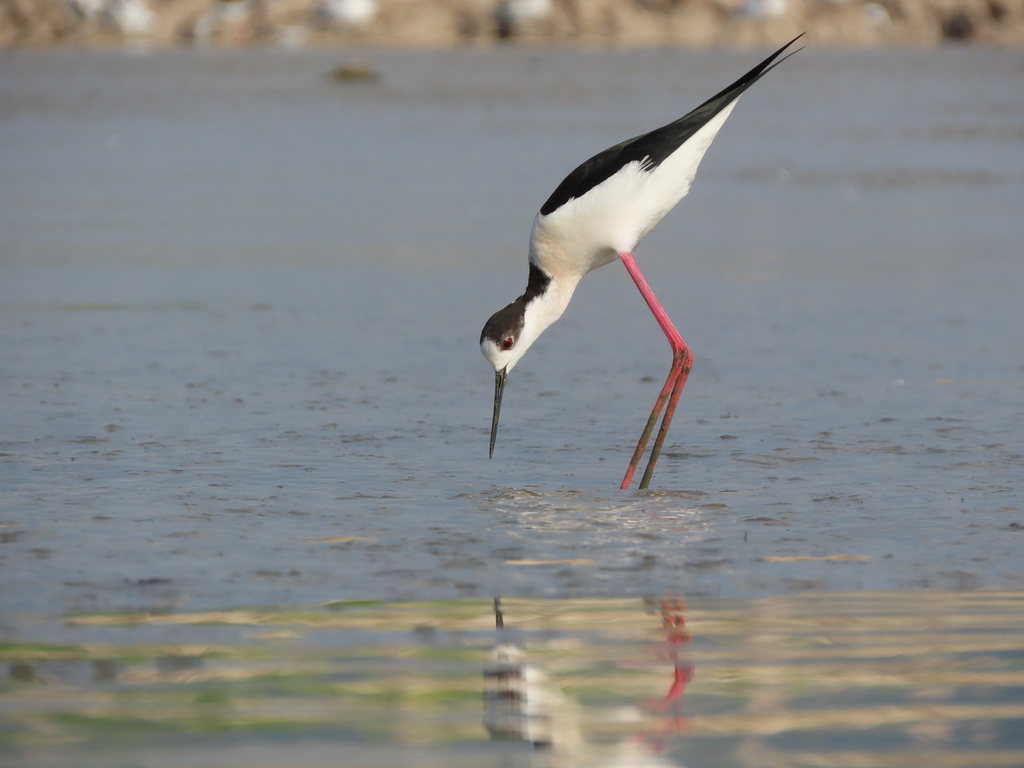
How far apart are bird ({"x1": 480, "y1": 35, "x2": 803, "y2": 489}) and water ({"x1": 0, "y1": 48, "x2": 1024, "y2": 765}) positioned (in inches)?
17.3

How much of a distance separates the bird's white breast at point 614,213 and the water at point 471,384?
30.2 inches

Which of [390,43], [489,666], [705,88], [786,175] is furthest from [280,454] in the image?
[390,43]

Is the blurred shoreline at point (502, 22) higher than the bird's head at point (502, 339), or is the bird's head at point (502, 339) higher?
the blurred shoreline at point (502, 22)

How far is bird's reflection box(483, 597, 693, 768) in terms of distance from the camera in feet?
10.8

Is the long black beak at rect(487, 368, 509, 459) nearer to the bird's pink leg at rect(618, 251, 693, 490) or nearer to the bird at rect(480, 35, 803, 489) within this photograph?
the bird at rect(480, 35, 803, 489)

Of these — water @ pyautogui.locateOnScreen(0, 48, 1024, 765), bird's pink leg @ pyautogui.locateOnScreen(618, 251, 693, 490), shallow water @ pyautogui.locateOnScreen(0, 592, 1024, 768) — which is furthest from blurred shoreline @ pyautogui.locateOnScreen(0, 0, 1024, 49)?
shallow water @ pyautogui.locateOnScreen(0, 592, 1024, 768)

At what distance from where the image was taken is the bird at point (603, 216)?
19.6ft

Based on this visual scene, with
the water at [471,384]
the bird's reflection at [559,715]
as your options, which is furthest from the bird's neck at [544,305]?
the bird's reflection at [559,715]

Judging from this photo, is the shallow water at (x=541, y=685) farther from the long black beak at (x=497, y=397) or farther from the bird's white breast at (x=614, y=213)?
the bird's white breast at (x=614, y=213)

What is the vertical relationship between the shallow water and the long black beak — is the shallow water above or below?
below

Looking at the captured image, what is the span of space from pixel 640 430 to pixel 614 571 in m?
2.05

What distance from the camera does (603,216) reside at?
19.6 ft

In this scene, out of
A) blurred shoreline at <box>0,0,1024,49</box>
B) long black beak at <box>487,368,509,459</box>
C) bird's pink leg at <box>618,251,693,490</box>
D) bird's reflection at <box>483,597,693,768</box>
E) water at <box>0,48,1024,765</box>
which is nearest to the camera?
bird's reflection at <box>483,597,693,768</box>

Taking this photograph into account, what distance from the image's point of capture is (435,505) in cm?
542
